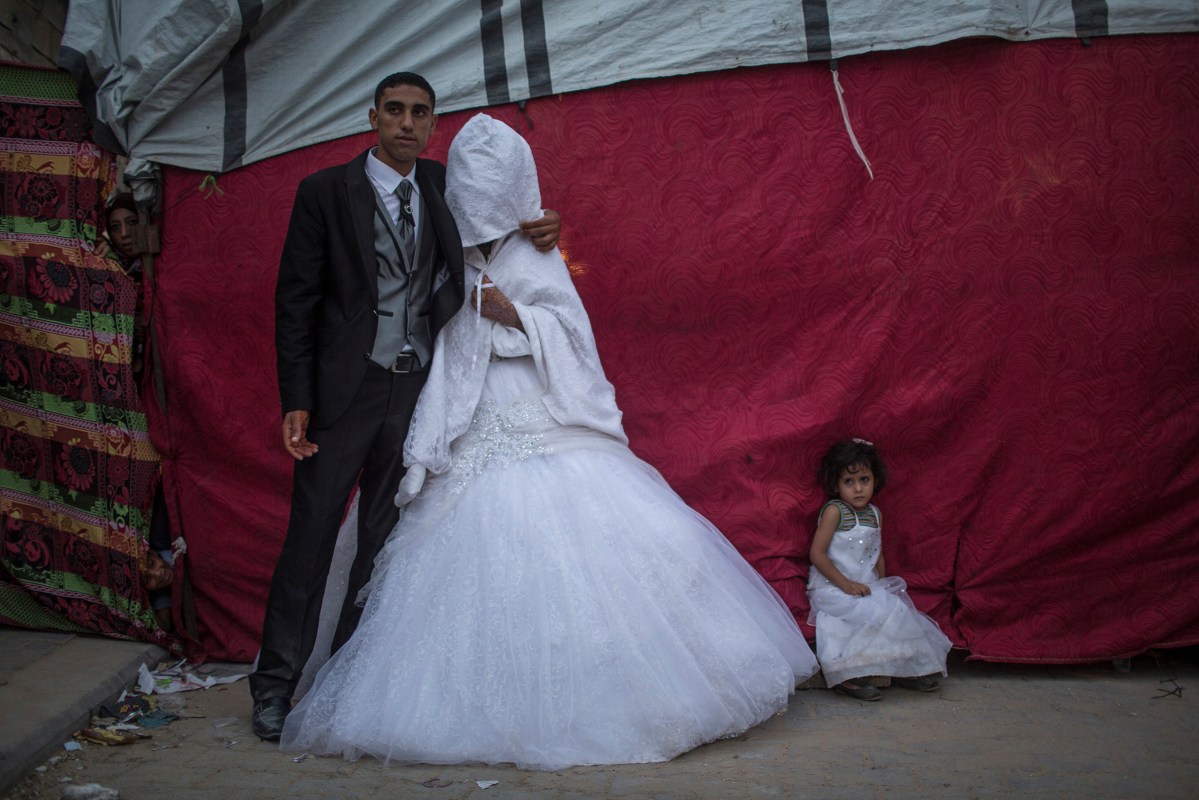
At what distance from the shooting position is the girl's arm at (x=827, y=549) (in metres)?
3.62

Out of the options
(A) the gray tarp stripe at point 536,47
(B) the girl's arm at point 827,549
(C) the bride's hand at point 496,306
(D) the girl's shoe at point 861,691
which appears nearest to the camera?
(C) the bride's hand at point 496,306

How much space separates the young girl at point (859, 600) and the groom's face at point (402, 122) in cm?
171

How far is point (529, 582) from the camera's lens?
9.89ft

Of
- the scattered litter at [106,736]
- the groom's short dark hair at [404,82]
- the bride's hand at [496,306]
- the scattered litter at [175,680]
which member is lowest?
the scattered litter at [175,680]

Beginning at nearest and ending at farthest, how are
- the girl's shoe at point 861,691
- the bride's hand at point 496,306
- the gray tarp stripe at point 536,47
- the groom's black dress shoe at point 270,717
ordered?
the groom's black dress shoe at point 270,717, the bride's hand at point 496,306, the girl's shoe at point 861,691, the gray tarp stripe at point 536,47

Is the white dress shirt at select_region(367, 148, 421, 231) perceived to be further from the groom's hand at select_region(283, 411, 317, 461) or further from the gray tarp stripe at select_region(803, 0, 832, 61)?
the gray tarp stripe at select_region(803, 0, 832, 61)

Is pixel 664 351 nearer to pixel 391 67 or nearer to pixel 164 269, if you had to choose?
pixel 391 67

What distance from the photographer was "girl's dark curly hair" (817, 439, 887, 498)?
362 cm

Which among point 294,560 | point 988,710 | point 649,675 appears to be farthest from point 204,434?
point 988,710

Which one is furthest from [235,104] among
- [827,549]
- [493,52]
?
[827,549]

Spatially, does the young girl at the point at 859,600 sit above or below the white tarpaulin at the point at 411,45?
below

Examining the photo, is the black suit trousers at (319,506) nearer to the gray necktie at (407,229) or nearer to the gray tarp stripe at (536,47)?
the gray necktie at (407,229)

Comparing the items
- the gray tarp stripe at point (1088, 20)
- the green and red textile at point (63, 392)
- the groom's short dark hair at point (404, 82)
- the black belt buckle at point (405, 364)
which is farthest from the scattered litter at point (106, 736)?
the gray tarp stripe at point (1088, 20)

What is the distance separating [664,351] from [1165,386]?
5.59 feet
